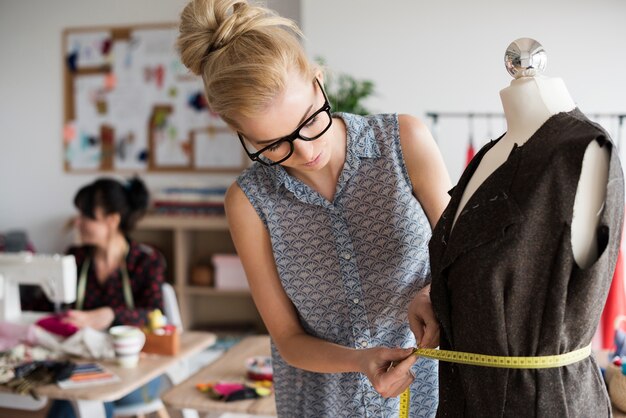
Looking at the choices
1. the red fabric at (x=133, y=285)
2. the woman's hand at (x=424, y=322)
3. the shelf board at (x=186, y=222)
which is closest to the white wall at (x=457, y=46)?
the red fabric at (x=133, y=285)

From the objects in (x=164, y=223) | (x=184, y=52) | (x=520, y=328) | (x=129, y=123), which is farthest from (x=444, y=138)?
(x=520, y=328)

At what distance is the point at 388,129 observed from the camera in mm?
1367

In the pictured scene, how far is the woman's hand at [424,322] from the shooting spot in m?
1.10

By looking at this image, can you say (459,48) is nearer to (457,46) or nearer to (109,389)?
(457,46)

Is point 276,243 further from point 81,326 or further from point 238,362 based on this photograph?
point 81,326

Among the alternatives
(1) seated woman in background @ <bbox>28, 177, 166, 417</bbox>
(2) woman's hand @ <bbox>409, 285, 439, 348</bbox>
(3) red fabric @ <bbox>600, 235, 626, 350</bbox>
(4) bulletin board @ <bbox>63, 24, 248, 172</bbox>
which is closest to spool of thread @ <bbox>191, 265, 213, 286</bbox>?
(4) bulletin board @ <bbox>63, 24, 248, 172</bbox>

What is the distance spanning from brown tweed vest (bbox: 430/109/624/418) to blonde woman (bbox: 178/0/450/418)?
1.00 ft

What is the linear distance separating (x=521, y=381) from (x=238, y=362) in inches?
65.8

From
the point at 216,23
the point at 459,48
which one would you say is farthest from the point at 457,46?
the point at 216,23

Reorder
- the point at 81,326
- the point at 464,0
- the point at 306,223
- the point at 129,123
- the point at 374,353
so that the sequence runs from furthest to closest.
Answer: the point at 129,123 → the point at 464,0 → the point at 81,326 → the point at 306,223 → the point at 374,353

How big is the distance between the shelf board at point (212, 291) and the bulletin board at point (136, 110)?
38.0 inches

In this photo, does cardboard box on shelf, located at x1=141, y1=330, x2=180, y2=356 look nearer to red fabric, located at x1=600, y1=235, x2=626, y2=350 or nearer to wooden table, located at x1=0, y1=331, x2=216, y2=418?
wooden table, located at x1=0, y1=331, x2=216, y2=418

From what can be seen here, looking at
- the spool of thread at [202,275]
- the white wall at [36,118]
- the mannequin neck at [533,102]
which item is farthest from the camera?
the white wall at [36,118]

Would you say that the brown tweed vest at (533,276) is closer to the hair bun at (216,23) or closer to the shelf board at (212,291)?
the hair bun at (216,23)
